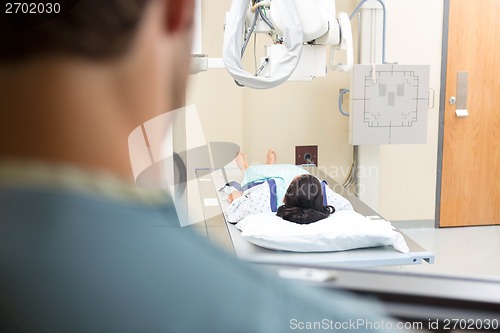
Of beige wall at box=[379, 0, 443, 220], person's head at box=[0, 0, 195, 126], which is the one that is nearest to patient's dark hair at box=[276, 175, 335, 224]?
beige wall at box=[379, 0, 443, 220]

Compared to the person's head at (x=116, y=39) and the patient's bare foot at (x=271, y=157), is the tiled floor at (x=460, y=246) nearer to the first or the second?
the patient's bare foot at (x=271, y=157)

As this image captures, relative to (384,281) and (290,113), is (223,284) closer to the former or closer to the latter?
(384,281)

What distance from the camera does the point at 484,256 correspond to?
286cm

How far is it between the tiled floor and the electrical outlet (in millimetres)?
706

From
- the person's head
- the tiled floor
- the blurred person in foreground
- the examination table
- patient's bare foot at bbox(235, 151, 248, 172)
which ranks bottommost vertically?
the tiled floor

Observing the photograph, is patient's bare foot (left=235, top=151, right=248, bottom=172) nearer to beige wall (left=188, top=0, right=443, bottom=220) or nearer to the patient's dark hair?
beige wall (left=188, top=0, right=443, bottom=220)

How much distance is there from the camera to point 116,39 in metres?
0.19

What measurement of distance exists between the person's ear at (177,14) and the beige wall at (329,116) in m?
2.86

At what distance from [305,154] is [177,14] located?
3084 mm

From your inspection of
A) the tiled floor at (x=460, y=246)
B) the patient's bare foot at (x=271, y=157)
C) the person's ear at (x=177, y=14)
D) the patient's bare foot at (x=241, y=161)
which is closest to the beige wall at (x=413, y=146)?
the tiled floor at (x=460, y=246)

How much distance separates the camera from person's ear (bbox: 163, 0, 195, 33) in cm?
20

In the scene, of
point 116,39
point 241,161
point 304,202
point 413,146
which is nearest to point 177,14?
point 116,39

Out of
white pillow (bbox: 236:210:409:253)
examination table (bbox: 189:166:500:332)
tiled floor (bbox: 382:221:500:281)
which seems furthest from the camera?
tiled floor (bbox: 382:221:500:281)

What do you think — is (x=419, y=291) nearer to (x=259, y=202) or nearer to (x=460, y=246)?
(x=259, y=202)
